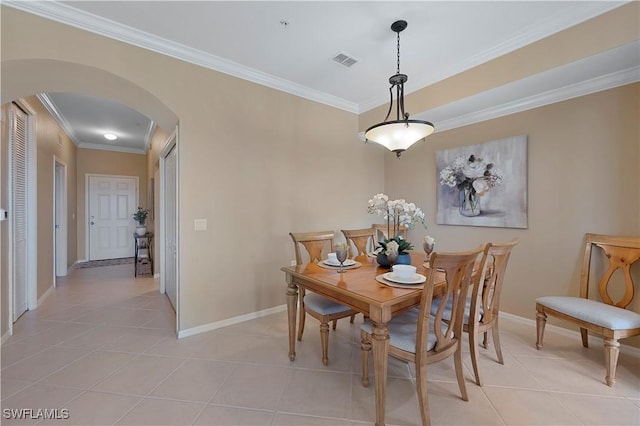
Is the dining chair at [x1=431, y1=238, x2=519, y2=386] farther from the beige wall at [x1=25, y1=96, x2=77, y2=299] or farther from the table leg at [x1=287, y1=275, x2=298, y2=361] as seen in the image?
the beige wall at [x1=25, y1=96, x2=77, y2=299]

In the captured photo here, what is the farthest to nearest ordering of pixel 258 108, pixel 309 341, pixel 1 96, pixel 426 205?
pixel 426 205, pixel 258 108, pixel 309 341, pixel 1 96

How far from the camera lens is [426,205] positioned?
3.95 metres

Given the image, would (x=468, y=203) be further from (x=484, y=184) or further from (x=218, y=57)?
(x=218, y=57)

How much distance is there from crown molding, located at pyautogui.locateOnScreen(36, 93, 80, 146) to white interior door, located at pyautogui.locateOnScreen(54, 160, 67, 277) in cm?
74

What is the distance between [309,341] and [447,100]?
2.97m

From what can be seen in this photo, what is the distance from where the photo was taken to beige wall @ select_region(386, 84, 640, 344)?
7.95 ft

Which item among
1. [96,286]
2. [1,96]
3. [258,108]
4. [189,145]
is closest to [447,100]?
[258,108]

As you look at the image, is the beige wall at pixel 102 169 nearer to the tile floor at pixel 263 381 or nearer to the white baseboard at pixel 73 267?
the white baseboard at pixel 73 267

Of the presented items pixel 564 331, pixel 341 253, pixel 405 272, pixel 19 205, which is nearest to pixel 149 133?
pixel 19 205

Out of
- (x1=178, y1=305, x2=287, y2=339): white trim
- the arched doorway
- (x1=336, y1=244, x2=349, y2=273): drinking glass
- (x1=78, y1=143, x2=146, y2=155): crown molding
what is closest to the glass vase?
(x1=336, y1=244, x2=349, y2=273): drinking glass

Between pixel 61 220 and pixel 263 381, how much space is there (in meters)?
5.57

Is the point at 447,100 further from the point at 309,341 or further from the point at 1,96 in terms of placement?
the point at 1,96

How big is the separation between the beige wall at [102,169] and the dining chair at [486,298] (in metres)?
7.62

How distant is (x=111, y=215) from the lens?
677 cm
